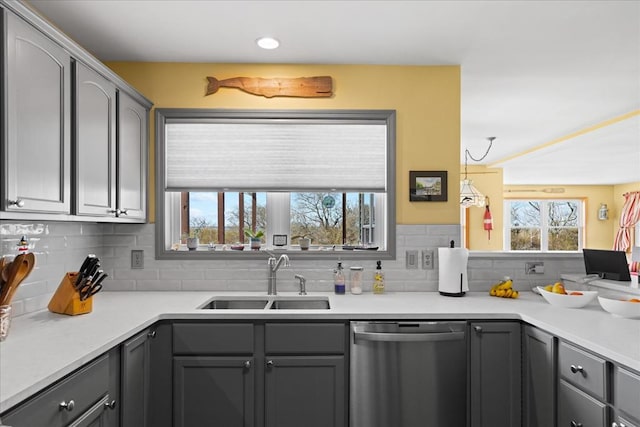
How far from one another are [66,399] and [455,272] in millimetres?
2282

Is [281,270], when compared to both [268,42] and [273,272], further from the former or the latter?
[268,42]

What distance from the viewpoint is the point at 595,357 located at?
5.93 ft

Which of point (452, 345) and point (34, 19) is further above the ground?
point (34, 19)

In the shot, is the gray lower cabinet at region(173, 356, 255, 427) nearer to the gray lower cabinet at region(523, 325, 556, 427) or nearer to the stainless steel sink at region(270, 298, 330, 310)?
the stainless steel sink at region(270, 298, 330, 310)

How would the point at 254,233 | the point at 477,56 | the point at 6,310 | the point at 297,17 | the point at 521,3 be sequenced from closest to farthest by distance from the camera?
the point at 6,310
the point at 521,3
the point at 297,17
the point at 477,56
the point at 254,233

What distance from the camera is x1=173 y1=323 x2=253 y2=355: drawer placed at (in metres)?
2.34

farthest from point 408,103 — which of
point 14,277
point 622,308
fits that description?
point 14,277

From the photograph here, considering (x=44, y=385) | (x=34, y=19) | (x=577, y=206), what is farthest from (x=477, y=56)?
(x=577, y=206)

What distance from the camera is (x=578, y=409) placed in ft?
6.27

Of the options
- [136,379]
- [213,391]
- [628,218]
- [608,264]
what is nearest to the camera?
[136,379]

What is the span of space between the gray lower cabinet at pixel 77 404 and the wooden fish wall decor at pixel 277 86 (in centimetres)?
195

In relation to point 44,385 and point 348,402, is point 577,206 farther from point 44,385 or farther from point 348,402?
point 44,385

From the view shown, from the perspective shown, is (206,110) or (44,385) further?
(206,110)

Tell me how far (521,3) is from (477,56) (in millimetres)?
706
